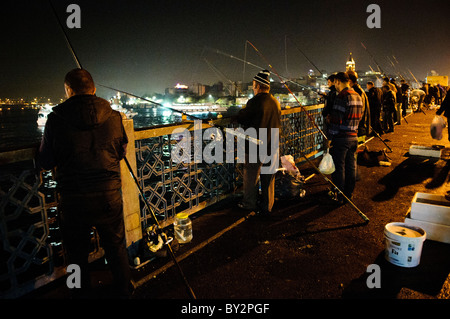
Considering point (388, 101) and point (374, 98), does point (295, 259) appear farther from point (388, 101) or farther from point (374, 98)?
point (388, 101)

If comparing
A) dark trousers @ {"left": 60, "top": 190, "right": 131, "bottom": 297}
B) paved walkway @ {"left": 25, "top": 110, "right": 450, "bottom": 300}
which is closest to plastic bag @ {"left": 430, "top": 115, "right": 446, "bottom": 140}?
paved walkway @ {"left": 25, "top": 110, "right": 450, "bottom": 300}

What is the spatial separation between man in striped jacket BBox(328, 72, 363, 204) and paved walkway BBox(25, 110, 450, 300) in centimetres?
49

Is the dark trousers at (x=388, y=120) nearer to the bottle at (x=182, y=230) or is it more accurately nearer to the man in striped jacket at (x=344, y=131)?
the man in striped jacket at (x=344, y=131)

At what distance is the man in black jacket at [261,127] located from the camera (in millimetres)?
4305

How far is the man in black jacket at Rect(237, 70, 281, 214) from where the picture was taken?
430 centimetres

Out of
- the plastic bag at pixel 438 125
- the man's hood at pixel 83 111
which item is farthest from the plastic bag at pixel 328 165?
the man's hood at pixel 83 111

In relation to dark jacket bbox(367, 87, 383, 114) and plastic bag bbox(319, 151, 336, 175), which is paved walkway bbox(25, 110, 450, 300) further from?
dark jacket bbox(367, 87, 383, 114)

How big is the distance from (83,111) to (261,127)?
2.64m

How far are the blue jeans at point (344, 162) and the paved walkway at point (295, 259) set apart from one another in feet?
1.29

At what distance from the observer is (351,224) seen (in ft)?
14.5

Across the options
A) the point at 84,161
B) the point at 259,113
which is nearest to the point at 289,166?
the point at 259,113

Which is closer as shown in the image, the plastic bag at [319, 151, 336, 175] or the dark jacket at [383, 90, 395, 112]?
the plastic bag at [319, 151, 336, 175]
